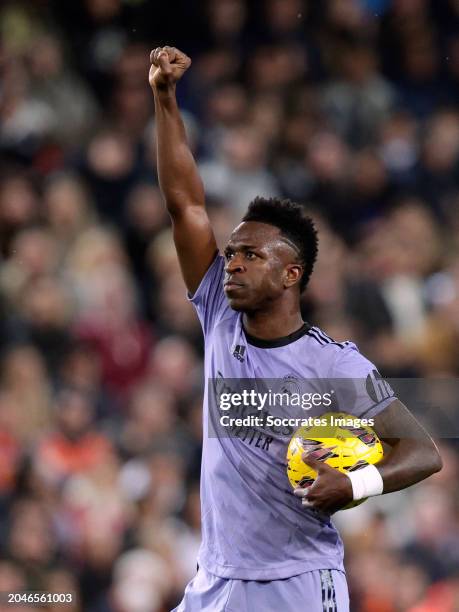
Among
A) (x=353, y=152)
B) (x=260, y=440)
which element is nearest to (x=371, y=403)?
(x=260, y=440)

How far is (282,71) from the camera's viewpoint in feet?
23.6

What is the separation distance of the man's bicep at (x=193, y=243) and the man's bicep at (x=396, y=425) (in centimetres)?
72

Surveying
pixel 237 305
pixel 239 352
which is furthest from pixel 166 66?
pixel 239 352

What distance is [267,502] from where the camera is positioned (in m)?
3.01

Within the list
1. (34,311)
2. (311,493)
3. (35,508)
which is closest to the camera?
(311,493)

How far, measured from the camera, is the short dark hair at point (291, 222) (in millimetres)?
3256

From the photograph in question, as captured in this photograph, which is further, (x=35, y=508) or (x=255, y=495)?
(x=35, y=508)

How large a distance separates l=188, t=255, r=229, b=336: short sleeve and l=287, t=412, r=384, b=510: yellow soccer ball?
49 cm

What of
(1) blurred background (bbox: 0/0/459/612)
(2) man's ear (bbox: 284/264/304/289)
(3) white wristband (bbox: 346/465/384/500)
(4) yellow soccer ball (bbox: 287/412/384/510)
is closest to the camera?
(3) white wristband (bbox: 346/465/384/500)

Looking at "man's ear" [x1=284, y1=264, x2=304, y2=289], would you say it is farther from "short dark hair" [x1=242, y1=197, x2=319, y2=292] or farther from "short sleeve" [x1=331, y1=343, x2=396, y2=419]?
"short sleeve" [x1=331, y1=343, x2=396, y2=419]

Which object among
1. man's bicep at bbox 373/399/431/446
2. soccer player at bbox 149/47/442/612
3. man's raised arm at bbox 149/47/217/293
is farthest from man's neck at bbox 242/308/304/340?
man's bicep at bbox 373/399/431/446

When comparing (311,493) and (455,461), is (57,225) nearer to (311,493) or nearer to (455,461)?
(455,461)

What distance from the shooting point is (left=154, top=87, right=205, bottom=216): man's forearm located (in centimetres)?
329

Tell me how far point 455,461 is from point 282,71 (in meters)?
3.01
